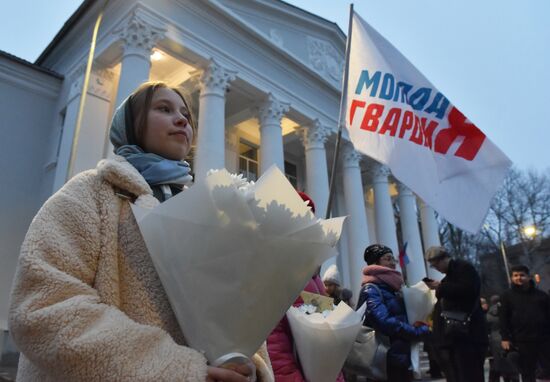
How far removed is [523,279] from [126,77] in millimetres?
8869

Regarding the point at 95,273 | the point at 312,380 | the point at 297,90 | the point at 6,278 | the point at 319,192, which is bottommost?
the point at 312,380

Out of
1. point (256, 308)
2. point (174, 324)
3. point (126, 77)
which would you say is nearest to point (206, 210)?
point (256, 308)

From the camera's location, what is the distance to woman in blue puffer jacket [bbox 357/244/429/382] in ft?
11.8

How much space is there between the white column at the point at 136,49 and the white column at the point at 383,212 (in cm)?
1171

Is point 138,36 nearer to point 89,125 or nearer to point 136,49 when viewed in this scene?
point 136,49

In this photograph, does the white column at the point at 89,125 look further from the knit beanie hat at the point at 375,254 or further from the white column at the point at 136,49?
the knit beanie hat at the point at 375,254

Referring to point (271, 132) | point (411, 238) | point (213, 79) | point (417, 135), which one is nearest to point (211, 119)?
point (213, 79)

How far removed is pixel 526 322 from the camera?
4988 millimetres

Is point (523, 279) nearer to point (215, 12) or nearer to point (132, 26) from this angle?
point (132, 26)

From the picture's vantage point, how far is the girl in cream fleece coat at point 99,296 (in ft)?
2.82

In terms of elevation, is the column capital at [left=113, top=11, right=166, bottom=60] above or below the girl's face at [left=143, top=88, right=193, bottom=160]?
above

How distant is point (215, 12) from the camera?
38.2 feet

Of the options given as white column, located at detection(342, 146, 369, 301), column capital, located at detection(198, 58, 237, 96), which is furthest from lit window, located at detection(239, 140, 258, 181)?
column capital, located at detection(198, 58, 237, 96)

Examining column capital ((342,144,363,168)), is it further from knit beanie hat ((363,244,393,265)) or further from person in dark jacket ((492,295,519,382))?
knit beanie hat ((363,244,393,265))
